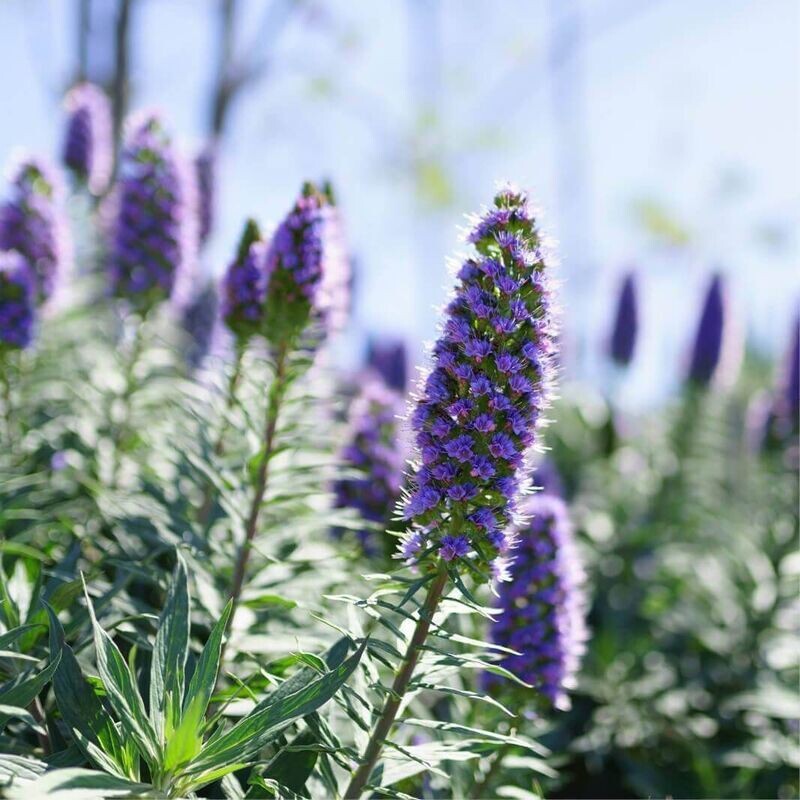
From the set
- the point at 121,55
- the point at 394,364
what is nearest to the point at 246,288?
the point at 394,364

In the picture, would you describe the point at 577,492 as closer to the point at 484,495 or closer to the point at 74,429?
the point at 74,429

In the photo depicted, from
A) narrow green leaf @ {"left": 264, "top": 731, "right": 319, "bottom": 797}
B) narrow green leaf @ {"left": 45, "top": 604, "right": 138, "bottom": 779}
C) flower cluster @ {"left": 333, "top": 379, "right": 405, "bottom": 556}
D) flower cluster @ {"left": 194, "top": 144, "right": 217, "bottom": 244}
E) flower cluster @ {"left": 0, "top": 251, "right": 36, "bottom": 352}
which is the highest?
flower cluster @ {"left": 194, "top": 144, "right": 217, "bottom": 244}

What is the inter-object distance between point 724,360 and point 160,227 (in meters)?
4.68

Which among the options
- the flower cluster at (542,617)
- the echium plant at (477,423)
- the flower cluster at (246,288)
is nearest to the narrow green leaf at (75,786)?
the echium plant at (477,423)

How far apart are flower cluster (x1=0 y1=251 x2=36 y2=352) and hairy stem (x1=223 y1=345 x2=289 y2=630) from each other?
4.24 ft

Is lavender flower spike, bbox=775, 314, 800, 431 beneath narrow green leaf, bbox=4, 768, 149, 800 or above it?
above

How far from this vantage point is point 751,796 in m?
3.97

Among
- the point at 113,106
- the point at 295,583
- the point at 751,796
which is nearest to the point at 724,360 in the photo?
the point at 751,796

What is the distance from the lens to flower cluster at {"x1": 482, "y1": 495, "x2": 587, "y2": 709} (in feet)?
8.98

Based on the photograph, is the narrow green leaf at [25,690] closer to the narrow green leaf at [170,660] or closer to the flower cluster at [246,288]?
the narrow green leaf at [170,660]

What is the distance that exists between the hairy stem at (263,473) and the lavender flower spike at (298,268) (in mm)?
105

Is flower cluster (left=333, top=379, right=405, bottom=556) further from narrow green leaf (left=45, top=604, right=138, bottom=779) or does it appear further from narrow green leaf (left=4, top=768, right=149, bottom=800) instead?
narrow green leaf (left=4, top=768, right=149, bottom=800)

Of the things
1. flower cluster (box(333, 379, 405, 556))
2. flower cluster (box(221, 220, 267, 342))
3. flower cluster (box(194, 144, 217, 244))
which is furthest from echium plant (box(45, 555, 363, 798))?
flower cluster (box(194, 144, 217, 244))

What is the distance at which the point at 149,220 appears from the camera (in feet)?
13.7
